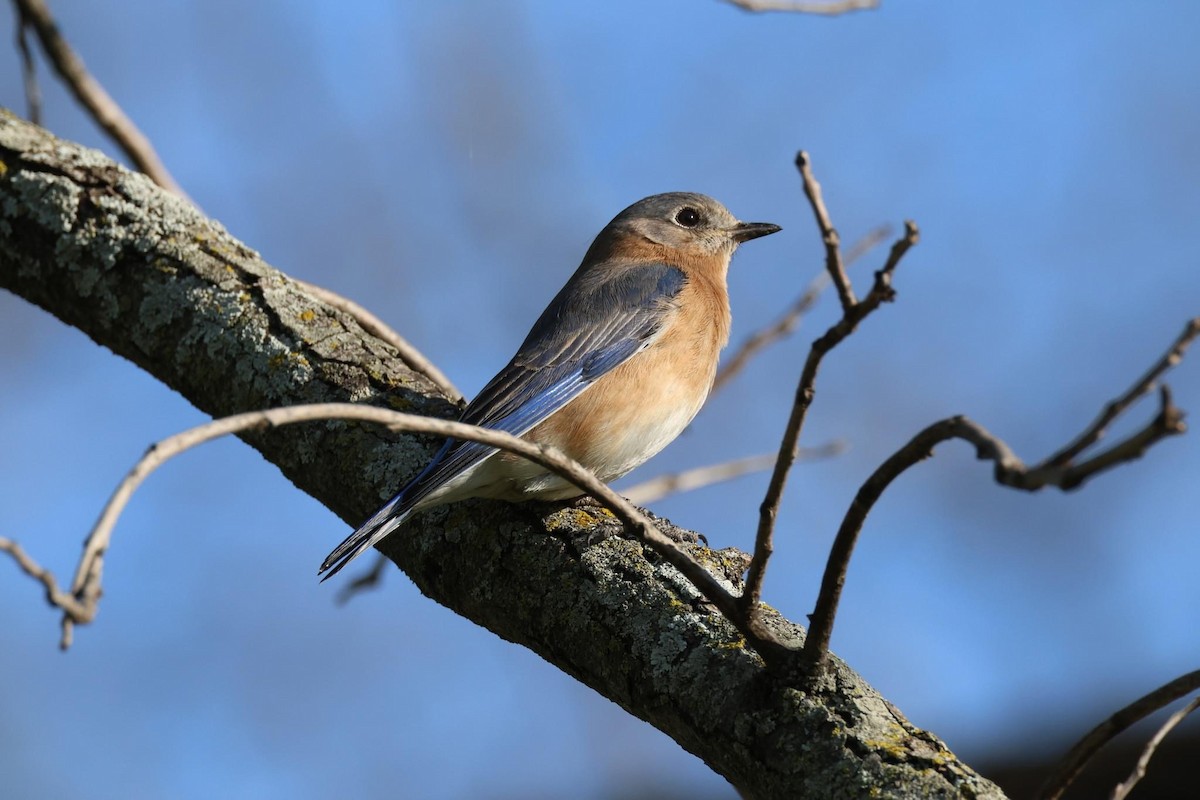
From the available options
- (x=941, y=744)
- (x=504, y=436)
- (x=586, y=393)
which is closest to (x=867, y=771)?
(x=941, y=744)

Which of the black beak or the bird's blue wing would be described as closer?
the bird's blue wing

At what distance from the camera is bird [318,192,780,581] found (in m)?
2.96

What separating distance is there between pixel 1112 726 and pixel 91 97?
3.12m

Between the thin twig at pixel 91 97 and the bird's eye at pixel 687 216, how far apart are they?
6.14ft

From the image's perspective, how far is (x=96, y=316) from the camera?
11.2 ft

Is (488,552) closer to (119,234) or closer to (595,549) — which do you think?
(595,549)

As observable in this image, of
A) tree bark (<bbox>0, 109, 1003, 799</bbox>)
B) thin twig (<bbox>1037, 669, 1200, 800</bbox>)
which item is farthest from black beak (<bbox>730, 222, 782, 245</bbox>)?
thin twig (<bbox>1037, 669, 1200, 800</bbox>)

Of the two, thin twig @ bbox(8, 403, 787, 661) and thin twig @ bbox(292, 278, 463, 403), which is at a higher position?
thin twig @ bbox(292, 278, 463, 403)

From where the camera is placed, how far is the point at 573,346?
3787mm

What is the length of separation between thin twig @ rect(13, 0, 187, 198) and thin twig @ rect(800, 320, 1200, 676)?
2.63 meters

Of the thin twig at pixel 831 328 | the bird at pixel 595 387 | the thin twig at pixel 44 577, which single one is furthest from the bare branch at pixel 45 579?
the bird at pixel 595 387

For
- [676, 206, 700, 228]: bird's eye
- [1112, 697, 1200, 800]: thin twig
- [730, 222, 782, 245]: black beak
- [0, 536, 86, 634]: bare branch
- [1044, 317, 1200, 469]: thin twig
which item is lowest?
[1112, 697, 1200, 800]: thin twig

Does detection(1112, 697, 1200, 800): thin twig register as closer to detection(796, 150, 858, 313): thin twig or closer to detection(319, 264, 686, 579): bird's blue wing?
detection(796, 150, 858, 313): thin twig

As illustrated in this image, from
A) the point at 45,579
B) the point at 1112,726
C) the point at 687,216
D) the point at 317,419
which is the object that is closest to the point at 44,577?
the point at 45,579
